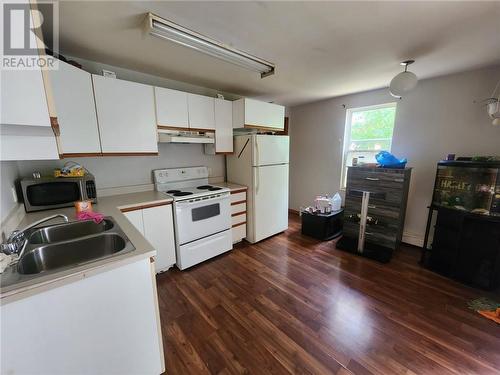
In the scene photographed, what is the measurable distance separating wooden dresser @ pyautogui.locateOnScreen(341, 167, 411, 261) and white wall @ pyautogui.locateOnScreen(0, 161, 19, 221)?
3.45 metres

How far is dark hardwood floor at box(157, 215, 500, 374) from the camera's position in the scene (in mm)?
1405

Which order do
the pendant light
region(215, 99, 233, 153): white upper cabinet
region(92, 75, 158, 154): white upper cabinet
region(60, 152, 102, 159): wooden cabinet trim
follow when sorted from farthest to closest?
region(215, 99, 233, 153): white upper cabinet, the pendant light, region(92, 75, 158, 154): white upper cabinet, region(60, 152, 102, 159): wooden cabinet trim

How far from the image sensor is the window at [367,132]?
10.3ft

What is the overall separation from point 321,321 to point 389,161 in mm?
2125

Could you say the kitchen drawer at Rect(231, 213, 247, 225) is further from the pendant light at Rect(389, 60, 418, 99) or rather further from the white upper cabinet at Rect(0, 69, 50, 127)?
the pendant light at Rect(389, 60, 418, 99)

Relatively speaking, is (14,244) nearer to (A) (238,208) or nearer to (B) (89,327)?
(B) (89,327)

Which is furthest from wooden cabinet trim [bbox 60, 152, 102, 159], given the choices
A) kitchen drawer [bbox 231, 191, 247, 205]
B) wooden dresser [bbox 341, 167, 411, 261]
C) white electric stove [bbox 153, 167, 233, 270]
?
wooden dresser [bbox 341, 167, 411, 261]

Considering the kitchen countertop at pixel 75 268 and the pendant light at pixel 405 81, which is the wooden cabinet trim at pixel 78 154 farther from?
the pendant light at pixel 405 81

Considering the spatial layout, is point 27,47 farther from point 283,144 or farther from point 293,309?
point 283,144

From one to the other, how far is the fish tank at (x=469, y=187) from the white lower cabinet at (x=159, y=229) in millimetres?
3140

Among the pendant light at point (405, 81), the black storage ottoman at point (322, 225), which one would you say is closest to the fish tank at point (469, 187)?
the pendant light at point (405, 81)

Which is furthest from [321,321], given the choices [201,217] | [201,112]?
[201,112]

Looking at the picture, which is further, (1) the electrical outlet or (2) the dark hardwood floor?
(1) the electrical outlet

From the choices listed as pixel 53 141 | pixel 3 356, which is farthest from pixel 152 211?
pixel 3 356
